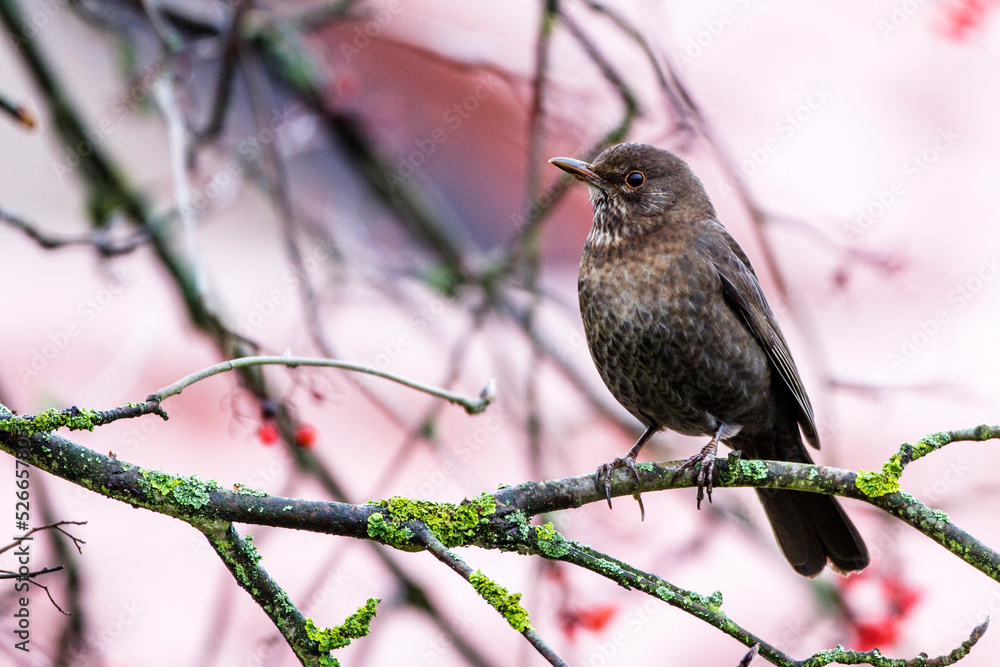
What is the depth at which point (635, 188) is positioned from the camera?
3578mm

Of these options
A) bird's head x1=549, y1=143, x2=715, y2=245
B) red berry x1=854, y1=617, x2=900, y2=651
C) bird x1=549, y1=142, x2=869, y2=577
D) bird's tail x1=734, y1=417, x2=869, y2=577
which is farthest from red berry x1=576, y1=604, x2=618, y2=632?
bird's head x1=549, y1=143, x2=715, y2=245

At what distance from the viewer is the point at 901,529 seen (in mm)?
3680

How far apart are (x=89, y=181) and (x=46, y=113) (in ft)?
0.97

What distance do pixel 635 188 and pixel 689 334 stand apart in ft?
2.18

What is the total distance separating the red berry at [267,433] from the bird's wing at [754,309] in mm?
1575

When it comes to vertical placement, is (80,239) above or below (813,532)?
above

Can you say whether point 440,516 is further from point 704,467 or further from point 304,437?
point 304,437

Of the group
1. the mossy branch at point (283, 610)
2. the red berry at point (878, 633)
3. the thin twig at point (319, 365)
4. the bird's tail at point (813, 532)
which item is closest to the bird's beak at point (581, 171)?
the bird's tail at point (813, 532)

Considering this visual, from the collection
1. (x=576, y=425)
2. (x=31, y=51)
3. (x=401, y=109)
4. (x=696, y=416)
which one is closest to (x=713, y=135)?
(x=696, y=416)

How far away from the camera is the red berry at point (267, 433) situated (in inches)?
116

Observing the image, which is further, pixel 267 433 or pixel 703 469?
pixel 267 433

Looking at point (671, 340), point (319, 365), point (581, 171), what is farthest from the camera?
point (581, 171)

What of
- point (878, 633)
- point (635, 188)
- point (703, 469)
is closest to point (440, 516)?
point (703, 469)

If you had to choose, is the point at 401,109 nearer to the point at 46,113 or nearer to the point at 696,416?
the point at 46,113
